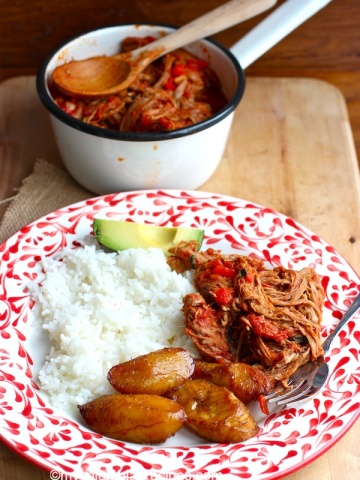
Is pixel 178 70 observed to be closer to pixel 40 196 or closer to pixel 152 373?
pixel 40 196

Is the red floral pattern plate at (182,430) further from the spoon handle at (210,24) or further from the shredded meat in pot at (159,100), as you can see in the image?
the spoon handle at (210,24)

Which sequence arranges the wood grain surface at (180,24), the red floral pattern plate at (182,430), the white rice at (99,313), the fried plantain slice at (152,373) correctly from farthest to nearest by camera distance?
Answer: the wood grain surface at (180,24), the white rice at (99,313), the fried plantain slice at (152,373), the red floral pattern plate at (182,430)

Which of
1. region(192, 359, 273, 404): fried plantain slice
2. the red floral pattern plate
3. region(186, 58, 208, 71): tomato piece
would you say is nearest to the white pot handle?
region(186, 58, 208, 71): tomato piece

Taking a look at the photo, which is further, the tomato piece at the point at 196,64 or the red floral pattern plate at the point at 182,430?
the tomato piece at the point at 196,64

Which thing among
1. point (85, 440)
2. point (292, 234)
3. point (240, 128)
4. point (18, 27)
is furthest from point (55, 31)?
point (85, 440)

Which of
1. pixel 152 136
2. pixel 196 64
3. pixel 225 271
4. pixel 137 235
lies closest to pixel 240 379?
pixel 225 271

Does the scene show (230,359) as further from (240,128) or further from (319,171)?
(240,128)

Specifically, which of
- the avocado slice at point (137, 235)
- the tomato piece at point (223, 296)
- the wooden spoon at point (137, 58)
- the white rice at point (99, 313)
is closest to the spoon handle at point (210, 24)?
the wooden spoon at point (137, 58)
